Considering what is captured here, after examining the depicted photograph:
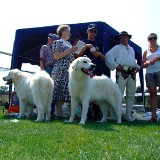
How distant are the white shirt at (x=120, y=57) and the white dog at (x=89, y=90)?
0.47 metres

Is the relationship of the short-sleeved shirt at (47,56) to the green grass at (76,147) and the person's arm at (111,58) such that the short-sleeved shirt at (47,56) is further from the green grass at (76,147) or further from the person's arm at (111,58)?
the green grass at (76,147)

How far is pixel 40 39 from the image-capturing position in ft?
35.2

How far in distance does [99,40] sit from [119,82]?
170cm

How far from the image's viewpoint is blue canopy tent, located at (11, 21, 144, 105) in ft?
26.7

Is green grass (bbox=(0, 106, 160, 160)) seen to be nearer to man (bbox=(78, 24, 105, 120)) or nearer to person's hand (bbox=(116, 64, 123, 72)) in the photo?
person's hand (bbox=(116, 64, 123, 72))

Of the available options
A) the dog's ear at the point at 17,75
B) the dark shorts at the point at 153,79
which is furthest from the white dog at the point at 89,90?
the dog's ear at the point at 17,75

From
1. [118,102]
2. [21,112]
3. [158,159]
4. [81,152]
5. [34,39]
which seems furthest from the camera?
[34,39]

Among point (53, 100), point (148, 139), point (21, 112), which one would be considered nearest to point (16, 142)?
point (148, 139)

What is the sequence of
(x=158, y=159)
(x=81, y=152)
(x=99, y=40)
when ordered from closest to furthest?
1. (x=158, y=159)
2. (x=81, y=152)
3. (x=99, y=40)

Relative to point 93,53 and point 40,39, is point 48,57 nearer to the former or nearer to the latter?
point 93,53

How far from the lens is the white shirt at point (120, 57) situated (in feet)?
22.6

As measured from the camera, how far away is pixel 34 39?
10719 mm

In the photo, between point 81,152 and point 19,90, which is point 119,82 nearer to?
point 19,90

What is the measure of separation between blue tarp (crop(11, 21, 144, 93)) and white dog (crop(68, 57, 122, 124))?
4.09ft
